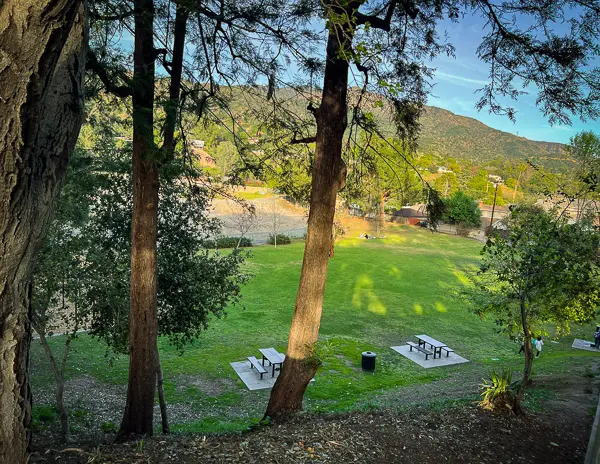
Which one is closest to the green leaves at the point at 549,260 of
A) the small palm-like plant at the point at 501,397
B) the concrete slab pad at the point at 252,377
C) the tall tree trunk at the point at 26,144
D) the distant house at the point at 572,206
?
the distant house at the point at 572,206

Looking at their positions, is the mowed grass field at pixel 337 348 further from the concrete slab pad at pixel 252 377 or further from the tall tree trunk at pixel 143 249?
the tall tree trunk at pixel 143 249

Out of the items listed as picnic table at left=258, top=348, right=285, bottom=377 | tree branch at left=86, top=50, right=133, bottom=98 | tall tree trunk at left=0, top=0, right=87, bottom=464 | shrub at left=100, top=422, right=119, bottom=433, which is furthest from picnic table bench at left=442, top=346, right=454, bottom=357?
tall tree trunk at left=0, top=0, right=87, bottom=464

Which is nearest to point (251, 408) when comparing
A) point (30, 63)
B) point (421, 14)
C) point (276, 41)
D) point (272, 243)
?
point (276, 41)

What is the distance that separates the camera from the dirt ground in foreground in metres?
3.81

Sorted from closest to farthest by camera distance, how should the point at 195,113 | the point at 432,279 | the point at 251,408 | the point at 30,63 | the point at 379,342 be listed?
the point at 30,63 → the point at 195,113 → the point at 251,408 → the point at 379,342 → the point at 432,279

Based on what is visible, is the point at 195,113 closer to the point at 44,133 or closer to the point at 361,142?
the point at 361,142

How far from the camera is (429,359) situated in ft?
43.2

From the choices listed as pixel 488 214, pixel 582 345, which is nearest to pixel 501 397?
pixel 582 345

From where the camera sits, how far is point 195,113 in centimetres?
705

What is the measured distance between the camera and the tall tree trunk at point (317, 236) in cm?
545

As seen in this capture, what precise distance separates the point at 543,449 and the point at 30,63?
18.5 ft

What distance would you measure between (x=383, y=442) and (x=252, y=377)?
24.4 feet

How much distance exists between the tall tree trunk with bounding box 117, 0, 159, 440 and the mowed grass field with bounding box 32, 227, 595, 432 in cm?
110

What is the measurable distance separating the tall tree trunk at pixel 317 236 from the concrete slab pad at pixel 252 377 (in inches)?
215
